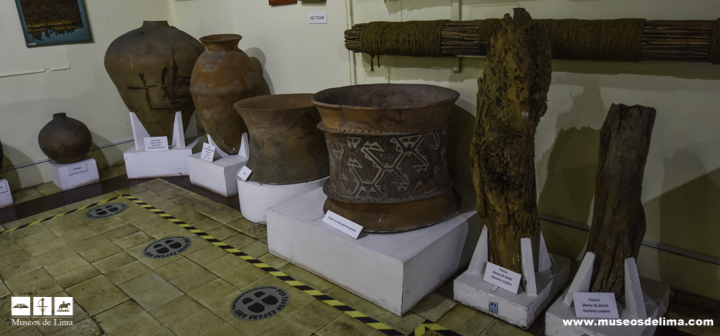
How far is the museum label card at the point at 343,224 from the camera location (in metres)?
2.61

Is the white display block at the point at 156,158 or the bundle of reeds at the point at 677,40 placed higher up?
the bundle of reeds at the point at 677,40

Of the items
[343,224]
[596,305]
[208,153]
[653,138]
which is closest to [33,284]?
[208,153]

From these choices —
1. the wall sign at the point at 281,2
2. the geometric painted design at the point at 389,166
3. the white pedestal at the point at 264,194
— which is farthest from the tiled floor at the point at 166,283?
the wall sign at the point at 281,2

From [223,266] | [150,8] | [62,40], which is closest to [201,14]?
[150,8]

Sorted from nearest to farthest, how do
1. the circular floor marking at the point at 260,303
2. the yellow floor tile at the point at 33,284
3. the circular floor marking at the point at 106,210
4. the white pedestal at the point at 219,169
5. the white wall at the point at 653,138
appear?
the white wall at the point at 653,138 → the circular floor marking at the point at 260,303 → the yellow floor tile at the point at 33,284 → the circular floor marking at the point at 106,210 → the white pedestal at the point at 219,169

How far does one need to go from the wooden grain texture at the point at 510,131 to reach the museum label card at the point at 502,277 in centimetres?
3

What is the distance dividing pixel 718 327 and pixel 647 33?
1384 millimetres

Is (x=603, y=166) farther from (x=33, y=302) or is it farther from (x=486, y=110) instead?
(x=33, y=302)

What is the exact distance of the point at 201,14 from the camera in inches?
198

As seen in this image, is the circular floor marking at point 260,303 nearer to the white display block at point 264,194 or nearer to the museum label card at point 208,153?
the white display block at point 264,194

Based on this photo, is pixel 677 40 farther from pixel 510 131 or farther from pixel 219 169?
pixel 219 169

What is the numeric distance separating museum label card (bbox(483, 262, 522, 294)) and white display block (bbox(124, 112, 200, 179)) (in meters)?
3.19

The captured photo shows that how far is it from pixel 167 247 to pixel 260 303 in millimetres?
1041

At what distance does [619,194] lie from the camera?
6.76 ft
